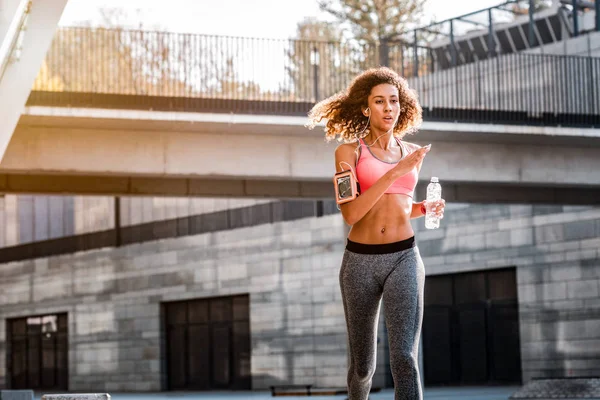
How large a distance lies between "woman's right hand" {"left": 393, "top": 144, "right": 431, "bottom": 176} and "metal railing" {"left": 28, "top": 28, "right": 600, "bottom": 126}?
1740cm

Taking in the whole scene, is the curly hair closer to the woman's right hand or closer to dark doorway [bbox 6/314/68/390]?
the woman's right hand

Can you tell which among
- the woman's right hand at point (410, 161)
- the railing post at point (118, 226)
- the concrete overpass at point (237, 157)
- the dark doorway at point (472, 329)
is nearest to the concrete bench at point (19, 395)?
the concrete overpass at point (237, 157)

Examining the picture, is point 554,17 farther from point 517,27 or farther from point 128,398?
point 128,398

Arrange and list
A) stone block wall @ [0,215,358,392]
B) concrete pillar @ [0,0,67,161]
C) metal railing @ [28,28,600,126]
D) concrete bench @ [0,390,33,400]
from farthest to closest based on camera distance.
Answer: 1. stone block wall @ [0,215,358,392]
2. metal railing @ [28,28,600,126]
3. concrete bench @ [0,390,33,400]
4. concrete pillar @ [0,0,67,161]

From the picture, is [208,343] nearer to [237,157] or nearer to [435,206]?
[237,157]

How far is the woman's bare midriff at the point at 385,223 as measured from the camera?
5.98 metres

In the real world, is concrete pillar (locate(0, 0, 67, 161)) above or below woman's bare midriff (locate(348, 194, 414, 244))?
above

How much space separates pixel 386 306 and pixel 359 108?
1.15 m

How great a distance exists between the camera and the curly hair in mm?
6324

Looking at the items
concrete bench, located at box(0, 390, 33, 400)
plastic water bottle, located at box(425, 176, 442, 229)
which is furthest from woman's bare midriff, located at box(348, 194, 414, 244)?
concrete bench, located at box(0, 390, 33, 400)

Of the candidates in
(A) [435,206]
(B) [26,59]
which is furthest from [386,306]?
(B) [26,59]

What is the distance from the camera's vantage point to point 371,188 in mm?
5871

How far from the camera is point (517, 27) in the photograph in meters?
41.3

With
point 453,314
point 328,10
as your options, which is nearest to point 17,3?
point 453,314
